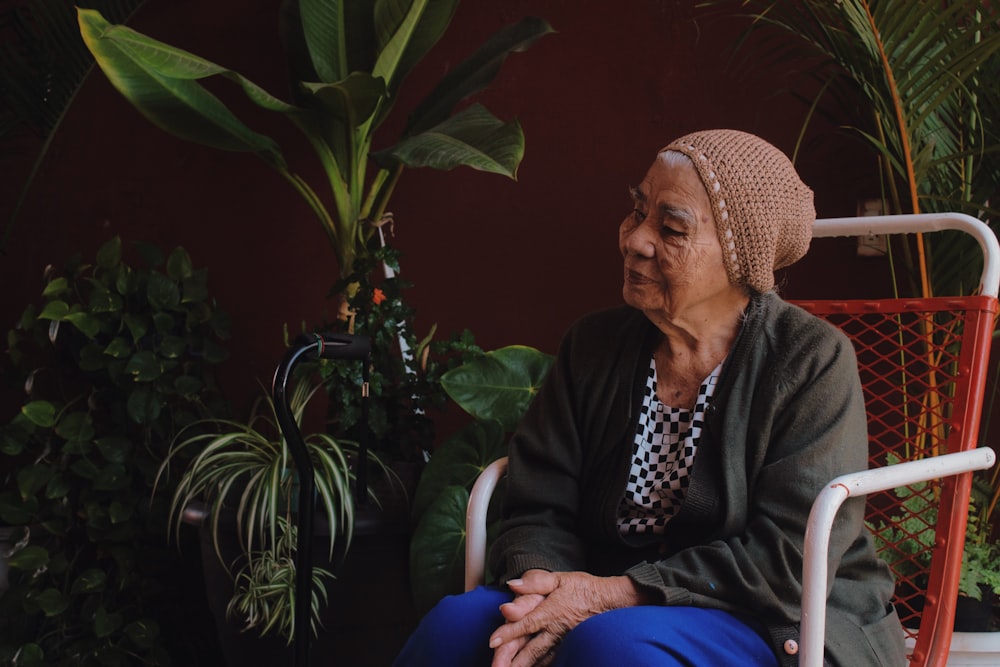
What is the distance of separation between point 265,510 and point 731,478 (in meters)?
1.18

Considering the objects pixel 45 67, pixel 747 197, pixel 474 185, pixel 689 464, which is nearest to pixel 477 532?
pixel 689 464

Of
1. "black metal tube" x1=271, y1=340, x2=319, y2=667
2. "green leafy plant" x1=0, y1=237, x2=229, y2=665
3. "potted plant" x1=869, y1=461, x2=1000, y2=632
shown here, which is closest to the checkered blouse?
"black metal tube" x1=271, y1=340, x2=319, y2=667

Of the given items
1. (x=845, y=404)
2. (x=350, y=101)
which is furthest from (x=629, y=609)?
(x=350, y=101)

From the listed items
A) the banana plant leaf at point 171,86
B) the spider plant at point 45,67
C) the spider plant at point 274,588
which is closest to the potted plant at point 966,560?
the spider plant at point 274,588

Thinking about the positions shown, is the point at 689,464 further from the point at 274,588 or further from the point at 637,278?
the point at 274,588

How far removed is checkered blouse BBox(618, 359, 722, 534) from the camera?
1617 millimetres

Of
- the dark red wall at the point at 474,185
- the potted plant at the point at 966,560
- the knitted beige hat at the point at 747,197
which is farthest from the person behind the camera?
the dark red wall at the point at 474,185

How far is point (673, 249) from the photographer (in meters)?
1.56

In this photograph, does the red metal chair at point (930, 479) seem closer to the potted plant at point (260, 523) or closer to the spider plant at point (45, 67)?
the potted plant at point (260, 523)

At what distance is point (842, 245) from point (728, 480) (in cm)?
140

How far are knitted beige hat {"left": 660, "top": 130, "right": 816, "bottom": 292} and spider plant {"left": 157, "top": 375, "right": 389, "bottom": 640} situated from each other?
3.71 ft

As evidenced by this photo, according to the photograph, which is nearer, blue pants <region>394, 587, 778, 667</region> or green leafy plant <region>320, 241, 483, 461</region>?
blue pants <region>394, 587, 778, 667</region>

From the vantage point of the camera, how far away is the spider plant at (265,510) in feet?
7.57

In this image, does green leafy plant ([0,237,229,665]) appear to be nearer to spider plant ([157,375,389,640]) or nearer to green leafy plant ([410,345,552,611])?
spider plant ([157,375,389,640])
